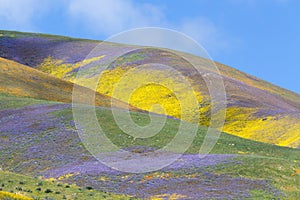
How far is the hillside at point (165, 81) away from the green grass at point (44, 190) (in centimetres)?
4330

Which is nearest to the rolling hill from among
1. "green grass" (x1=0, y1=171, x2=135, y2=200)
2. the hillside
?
"green grass" (x1=0, y1=171, x2=135, y2=200)

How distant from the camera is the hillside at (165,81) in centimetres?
8431

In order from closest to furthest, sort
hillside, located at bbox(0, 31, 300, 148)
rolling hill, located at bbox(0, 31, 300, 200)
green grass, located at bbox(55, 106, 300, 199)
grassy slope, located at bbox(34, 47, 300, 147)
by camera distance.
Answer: rolling hill, located at bbox(0, 31, 300, 200), green grass, located at bbox(55, 106, 300, 199), grassy slope, located at bbox(34, 47, 300, 147), hillside, located at bbox(0, 31, 300, 148)

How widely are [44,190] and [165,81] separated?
247ft

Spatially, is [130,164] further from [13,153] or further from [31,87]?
[31,87]

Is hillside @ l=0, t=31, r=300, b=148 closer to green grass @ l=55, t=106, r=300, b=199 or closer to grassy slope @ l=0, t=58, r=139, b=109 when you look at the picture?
grassy slope @ l=0, t=58, r=139, b=109

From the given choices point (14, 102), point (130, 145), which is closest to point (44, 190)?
point (130, 145)

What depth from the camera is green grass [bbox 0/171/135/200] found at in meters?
29.3

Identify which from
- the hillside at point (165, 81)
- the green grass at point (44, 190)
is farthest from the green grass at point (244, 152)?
the hillside at point (165, 81)

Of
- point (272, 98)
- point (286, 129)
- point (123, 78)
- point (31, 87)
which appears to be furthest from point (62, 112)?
point (272, 98)

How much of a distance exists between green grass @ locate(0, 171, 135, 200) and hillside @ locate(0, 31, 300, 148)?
142 ft

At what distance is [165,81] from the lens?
344ft

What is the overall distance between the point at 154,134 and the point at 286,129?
3515cm

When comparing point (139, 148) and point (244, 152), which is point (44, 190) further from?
point (244, 152)
